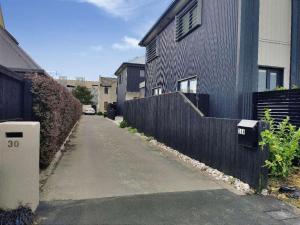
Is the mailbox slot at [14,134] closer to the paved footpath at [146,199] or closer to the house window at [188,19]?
the paved footpath at [146,199]

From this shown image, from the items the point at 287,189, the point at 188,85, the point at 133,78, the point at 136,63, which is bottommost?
the point at 287,189

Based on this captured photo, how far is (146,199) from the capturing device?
5.03 metres

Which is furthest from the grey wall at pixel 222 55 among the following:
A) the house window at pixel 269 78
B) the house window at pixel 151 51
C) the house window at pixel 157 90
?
the house window at pixel 151 51

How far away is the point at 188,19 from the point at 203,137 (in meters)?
6.91

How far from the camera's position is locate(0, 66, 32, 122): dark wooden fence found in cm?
544

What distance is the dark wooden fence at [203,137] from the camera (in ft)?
19.1

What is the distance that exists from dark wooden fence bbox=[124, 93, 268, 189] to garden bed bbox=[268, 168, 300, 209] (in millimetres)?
287

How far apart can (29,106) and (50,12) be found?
11342mm

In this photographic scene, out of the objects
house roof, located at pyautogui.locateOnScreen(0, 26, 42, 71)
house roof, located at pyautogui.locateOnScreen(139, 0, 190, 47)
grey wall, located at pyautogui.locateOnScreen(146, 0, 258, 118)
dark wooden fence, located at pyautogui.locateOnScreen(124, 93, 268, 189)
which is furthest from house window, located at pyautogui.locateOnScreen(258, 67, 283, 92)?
house roof, located at pyautogui.locateOnScreen(0, 26, 42, 71)

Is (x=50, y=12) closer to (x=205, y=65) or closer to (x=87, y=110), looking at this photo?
(x=205, y=65)

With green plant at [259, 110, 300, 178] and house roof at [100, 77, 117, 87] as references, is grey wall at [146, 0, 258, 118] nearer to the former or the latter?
green plant at [259, 110, 300, 178]

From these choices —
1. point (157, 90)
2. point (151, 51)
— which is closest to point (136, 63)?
point (151, 51)

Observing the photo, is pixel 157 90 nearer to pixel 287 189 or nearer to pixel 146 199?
pixel 287 189

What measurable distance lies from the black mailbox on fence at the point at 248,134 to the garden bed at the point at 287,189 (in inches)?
36.0
